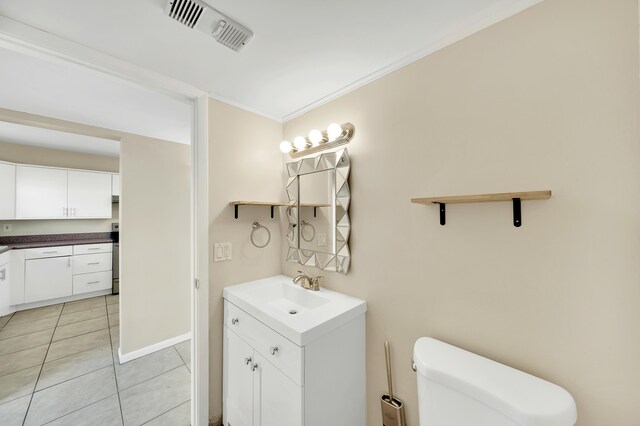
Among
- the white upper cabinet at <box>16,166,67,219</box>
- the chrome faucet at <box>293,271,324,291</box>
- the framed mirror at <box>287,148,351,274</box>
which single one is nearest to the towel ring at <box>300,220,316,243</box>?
the framed mirror at <box>287,148,351,274</box>

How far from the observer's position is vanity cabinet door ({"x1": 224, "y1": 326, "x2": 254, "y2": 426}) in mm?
1398

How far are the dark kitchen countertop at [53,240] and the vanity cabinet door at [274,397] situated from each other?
404cm

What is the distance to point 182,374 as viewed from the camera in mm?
2178

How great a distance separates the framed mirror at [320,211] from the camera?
1.57 m

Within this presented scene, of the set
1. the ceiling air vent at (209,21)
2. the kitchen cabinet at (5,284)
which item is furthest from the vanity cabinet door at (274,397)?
the kitchen cabinet at (5,284)

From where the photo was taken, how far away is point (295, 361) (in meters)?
1.13

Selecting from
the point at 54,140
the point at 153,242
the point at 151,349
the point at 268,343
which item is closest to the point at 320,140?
the point at 268,343

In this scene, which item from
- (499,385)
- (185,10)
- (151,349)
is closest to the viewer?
(499,385)

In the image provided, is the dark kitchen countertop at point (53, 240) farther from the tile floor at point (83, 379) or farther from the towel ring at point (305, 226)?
the towel ring at point (305, 226)

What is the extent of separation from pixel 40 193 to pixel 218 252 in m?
3.92

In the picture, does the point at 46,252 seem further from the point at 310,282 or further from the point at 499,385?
the point at 499,385

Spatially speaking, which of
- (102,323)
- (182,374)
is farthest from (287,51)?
(102,323)

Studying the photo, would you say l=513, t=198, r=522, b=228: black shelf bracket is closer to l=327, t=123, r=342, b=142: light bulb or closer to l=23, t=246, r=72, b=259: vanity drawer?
l=327, t=123, r=342, b=142: light bulb

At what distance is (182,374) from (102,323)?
1721 millimetres
